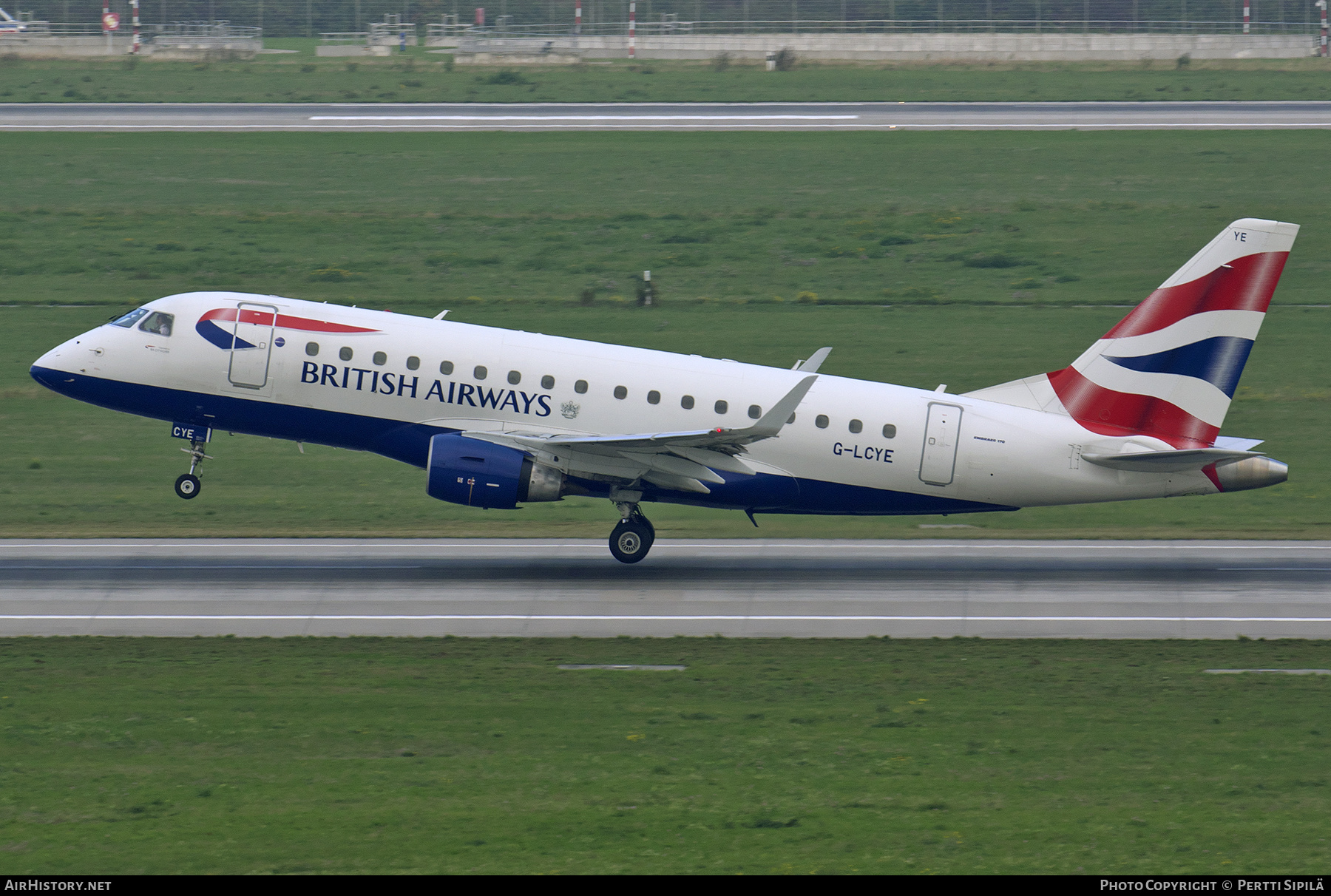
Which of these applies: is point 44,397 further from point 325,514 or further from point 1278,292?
point 1278,292

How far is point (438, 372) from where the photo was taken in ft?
113

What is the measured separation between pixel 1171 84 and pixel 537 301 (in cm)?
5459

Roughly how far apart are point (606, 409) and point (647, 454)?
1.50 meters

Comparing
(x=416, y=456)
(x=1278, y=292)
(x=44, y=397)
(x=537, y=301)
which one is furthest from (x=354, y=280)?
(x=1278, y=292)

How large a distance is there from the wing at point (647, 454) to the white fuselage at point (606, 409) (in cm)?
40

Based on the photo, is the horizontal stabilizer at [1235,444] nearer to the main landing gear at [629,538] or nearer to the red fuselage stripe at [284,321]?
the main landing gear at [629,538]

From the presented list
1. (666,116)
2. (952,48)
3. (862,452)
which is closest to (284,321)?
(862,452)

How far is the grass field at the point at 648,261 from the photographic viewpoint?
137 ft

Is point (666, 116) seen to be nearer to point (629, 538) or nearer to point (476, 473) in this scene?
point (629, 538)

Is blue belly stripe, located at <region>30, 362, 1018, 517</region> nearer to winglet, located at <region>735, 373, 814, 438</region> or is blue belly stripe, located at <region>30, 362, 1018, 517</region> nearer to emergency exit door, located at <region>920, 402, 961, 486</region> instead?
emergency exit door, located at <region>920, 402, 961, 486</region>

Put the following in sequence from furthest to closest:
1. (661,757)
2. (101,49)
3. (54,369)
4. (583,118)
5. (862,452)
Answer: (101,49) → (583,118) → (54,369) → (862,452) → (661,757)

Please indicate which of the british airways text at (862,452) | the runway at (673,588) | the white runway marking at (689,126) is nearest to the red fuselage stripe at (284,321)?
the runway at (673,588)

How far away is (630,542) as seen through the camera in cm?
3503

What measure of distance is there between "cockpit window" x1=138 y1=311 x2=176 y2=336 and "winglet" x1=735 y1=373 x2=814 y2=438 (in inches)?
531
